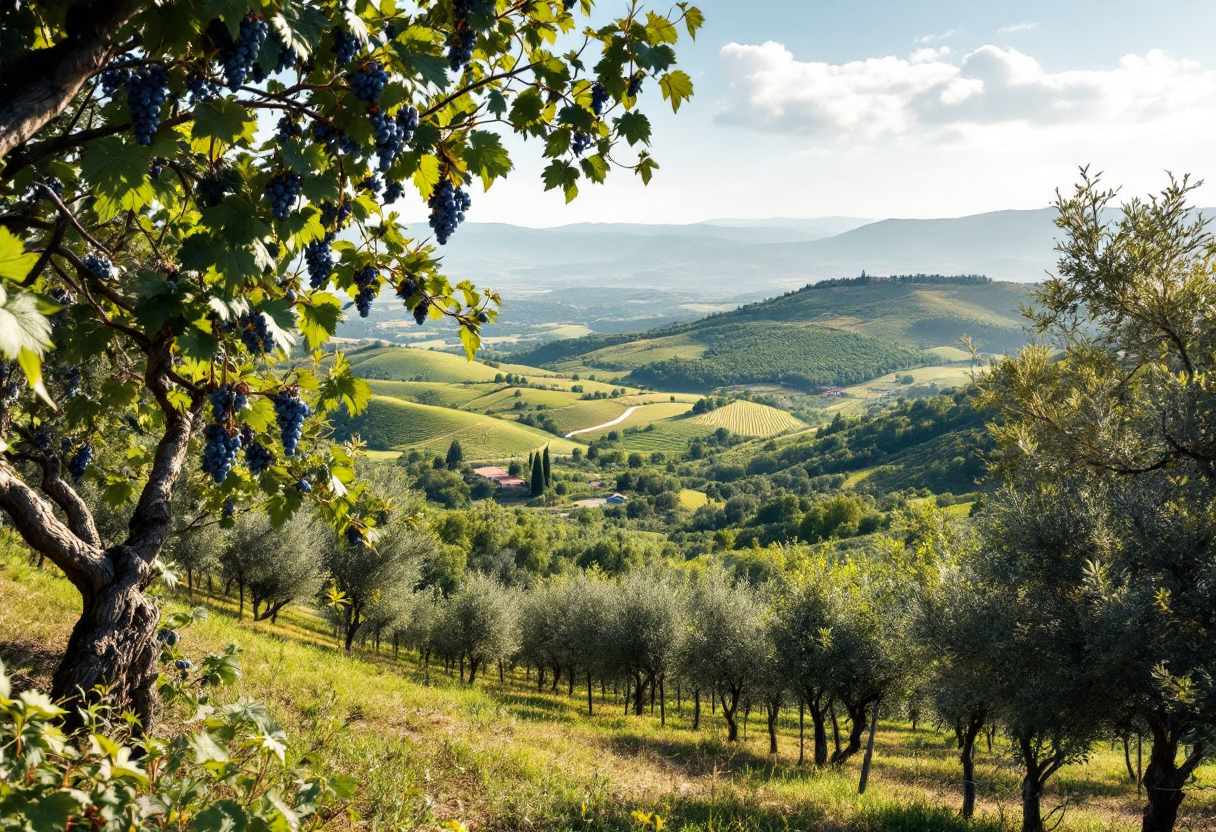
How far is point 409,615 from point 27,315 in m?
46.9

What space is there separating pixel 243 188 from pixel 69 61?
0.82m

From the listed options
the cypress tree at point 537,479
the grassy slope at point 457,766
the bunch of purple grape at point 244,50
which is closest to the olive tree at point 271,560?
the grassy slope at point 457,766

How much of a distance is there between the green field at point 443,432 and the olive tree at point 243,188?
557 feet

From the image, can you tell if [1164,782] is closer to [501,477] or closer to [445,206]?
[445,206]

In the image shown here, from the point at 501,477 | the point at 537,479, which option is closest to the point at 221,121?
the point at 537,479

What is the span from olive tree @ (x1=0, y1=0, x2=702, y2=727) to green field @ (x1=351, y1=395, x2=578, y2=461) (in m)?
170

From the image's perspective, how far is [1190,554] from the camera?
10344 millimetres

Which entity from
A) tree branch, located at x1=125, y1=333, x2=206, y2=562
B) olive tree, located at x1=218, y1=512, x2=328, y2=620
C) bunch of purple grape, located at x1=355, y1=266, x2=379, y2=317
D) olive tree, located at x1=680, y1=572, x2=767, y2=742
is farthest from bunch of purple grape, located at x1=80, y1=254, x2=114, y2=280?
olive tree, located at x1=218, y1=512, x2=328, y2=620

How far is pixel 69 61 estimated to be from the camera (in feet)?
9.12

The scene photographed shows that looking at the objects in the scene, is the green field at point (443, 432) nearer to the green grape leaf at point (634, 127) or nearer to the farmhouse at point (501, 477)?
the farmhouse at point (501, 477)

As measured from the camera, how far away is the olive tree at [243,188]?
269cm

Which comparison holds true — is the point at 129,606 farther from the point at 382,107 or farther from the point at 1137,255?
the point at 1137,255

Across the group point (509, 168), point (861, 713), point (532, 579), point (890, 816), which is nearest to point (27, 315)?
point (509, 168)

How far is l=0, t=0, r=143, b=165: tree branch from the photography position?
2.73 meters
